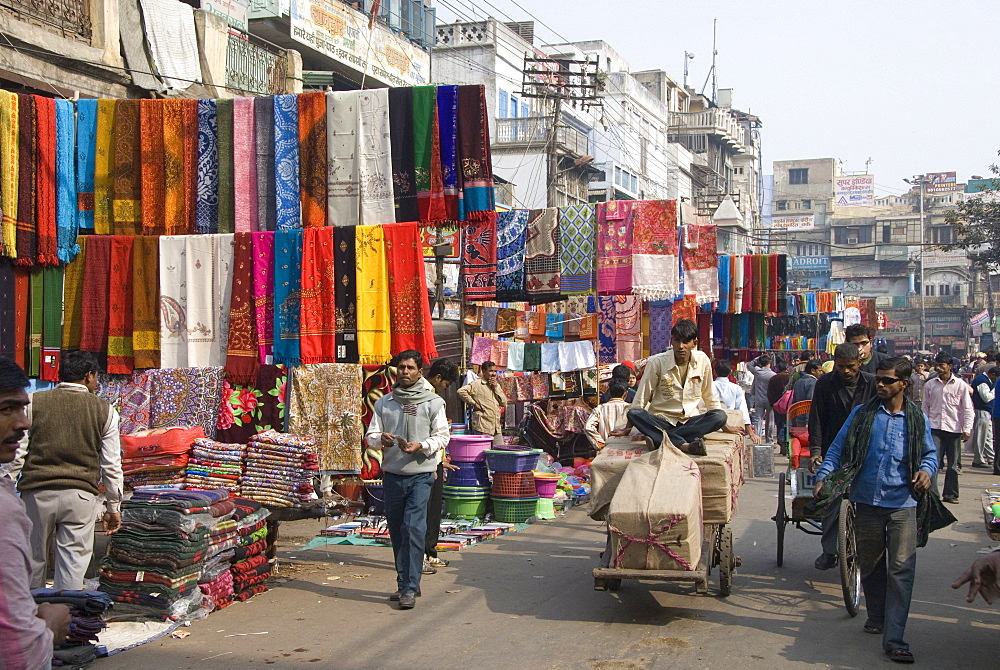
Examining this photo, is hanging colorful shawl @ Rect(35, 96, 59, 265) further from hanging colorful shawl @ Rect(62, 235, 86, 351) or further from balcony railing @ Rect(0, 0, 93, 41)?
balcony railing @ Rect(0, 0, 93, 41)

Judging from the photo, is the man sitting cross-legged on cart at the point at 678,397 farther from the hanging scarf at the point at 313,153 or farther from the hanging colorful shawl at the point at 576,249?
the hanging colorful shawl at the point at 576,249

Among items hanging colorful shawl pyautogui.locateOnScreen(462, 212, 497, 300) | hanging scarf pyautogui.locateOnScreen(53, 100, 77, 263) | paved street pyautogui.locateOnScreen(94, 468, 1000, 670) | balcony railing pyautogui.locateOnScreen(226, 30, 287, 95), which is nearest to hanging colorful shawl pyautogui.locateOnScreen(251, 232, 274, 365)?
hanging scarf pyautogui.locateOnScreen(53, 100, 77, 263)

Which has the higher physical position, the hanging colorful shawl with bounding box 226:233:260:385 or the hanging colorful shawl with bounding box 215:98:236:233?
the hanging colorful shawl with bounding box 215:98:236:233

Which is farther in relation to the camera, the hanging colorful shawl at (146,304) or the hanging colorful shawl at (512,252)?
the hanging colorful shawl at (512,252)

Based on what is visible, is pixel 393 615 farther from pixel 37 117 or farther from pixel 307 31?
pixel 307 31

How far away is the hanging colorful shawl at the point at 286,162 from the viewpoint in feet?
33.1

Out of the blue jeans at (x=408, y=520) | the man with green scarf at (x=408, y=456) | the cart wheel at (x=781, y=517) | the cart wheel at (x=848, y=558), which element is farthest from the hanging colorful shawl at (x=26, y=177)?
the cart wheel at (x=848, y=558)

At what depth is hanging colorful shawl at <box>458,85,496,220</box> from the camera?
9766mm

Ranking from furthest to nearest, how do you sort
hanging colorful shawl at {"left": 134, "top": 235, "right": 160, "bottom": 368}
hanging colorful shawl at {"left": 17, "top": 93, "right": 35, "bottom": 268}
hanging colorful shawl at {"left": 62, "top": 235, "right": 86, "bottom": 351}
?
hanging colorful shawl at {"left": 134, "top": 235, "right": 160, "bottom": 368} < hanging colorful shawl at {"left": 62, "top": 235, "right": 86, "bottom": 351} < hanging colorful shawl at {"left": 17, "top": 93, "right": 35, "bottom": 268}

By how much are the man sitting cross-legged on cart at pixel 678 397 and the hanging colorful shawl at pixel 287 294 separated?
154 inches

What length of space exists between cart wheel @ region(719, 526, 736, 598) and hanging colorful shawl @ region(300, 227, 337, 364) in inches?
177

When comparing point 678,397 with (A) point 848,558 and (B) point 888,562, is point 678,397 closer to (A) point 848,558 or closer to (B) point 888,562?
(A) point 848,558

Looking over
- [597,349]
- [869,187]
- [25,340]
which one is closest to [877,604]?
[25,340]

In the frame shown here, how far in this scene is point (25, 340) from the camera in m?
9.91
